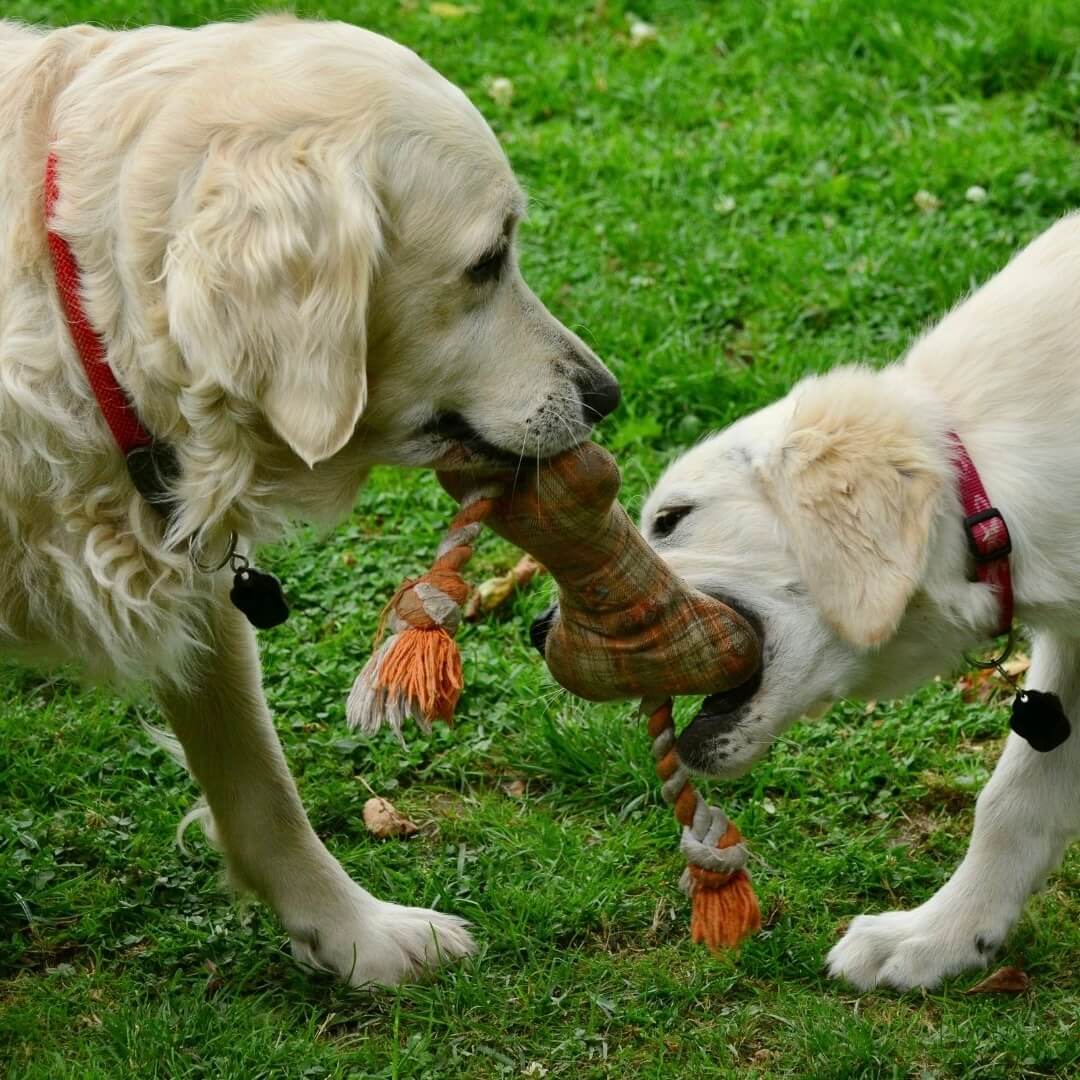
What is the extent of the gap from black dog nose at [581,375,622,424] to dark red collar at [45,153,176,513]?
732mm

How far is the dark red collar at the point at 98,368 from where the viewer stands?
104 inches

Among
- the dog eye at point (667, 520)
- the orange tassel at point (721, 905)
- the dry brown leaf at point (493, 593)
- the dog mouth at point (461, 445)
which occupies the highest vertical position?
the dog mouth at point (461, 445)

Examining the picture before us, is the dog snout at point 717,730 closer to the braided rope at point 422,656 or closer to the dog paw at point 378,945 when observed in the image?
the braided rope at point 422,656

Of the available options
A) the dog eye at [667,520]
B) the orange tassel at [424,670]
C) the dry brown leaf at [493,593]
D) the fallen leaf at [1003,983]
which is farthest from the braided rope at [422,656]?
the dry brown leaf at [493,593]

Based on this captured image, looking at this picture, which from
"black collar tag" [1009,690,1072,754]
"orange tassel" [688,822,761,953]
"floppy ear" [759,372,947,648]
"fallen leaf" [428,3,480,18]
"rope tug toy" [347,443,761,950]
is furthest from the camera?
"fallen leaf" [428,3,480,18]

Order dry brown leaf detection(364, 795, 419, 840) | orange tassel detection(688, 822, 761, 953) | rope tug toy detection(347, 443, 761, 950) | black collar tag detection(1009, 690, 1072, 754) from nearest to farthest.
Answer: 1. rope tug toy detection(347, 443, 761, 950)
2. black collar tag detection(1009, 690, 1072, 754)
3. orange tassel detection(688, 822, 761, 953)
4. dry brown leaf detection(364, 795, 419, 840)

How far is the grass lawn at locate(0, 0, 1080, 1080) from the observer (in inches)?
125

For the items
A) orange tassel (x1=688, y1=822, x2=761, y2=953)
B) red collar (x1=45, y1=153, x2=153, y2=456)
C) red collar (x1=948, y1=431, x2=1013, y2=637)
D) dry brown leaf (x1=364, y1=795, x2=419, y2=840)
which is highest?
red collar (x1=45, y1=153, x2=153, y2=456)

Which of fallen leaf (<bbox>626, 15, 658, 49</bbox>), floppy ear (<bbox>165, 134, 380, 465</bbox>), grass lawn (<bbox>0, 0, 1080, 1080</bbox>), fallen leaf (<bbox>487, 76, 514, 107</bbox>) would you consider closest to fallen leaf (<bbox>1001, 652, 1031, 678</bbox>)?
grass lawn (<bbox>0, 0, 1080, 1080</bbox>)

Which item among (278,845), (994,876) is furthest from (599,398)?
(994,876)

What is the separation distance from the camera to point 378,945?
11.0 ft

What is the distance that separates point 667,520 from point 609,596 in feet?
1.03

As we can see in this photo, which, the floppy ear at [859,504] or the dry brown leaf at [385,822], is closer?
the floppy ear at [859,504]

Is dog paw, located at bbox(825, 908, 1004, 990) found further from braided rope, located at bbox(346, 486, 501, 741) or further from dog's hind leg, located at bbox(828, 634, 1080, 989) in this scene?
braided rope, located at bbox(346, 486, 501, 741)
